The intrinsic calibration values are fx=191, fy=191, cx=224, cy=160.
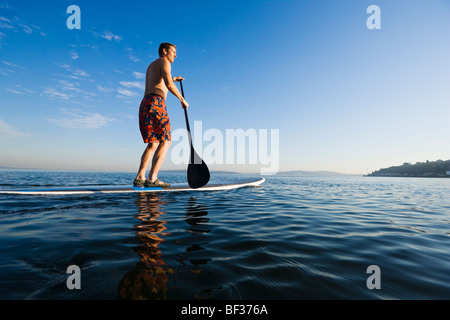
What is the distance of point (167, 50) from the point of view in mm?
5352

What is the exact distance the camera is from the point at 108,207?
362cm

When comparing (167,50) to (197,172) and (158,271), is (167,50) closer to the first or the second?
(197,172)

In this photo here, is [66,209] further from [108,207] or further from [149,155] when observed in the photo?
[149,155]

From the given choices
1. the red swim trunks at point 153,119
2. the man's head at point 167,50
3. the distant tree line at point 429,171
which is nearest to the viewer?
the red swim trunks at point 153,119

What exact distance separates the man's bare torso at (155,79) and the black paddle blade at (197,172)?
2109mm

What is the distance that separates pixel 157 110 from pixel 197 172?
2.31 m

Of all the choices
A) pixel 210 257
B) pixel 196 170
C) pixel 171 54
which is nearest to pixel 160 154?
pixel 196 170

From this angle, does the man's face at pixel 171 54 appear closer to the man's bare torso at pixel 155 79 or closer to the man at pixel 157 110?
the man at pixel 157 110

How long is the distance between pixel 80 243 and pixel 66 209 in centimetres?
199

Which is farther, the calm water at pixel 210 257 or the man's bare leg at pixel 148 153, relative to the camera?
the man's bare leg at pixel 148 153

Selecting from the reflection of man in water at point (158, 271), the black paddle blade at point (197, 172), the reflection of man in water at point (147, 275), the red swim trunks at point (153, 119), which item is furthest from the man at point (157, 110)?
the reflection of man in water at point (147, 275)

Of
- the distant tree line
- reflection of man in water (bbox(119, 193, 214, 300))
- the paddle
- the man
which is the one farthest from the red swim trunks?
the distant tree line

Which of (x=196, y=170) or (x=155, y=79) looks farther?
(x=196, y=170)

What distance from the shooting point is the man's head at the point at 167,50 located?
17.5 ft
